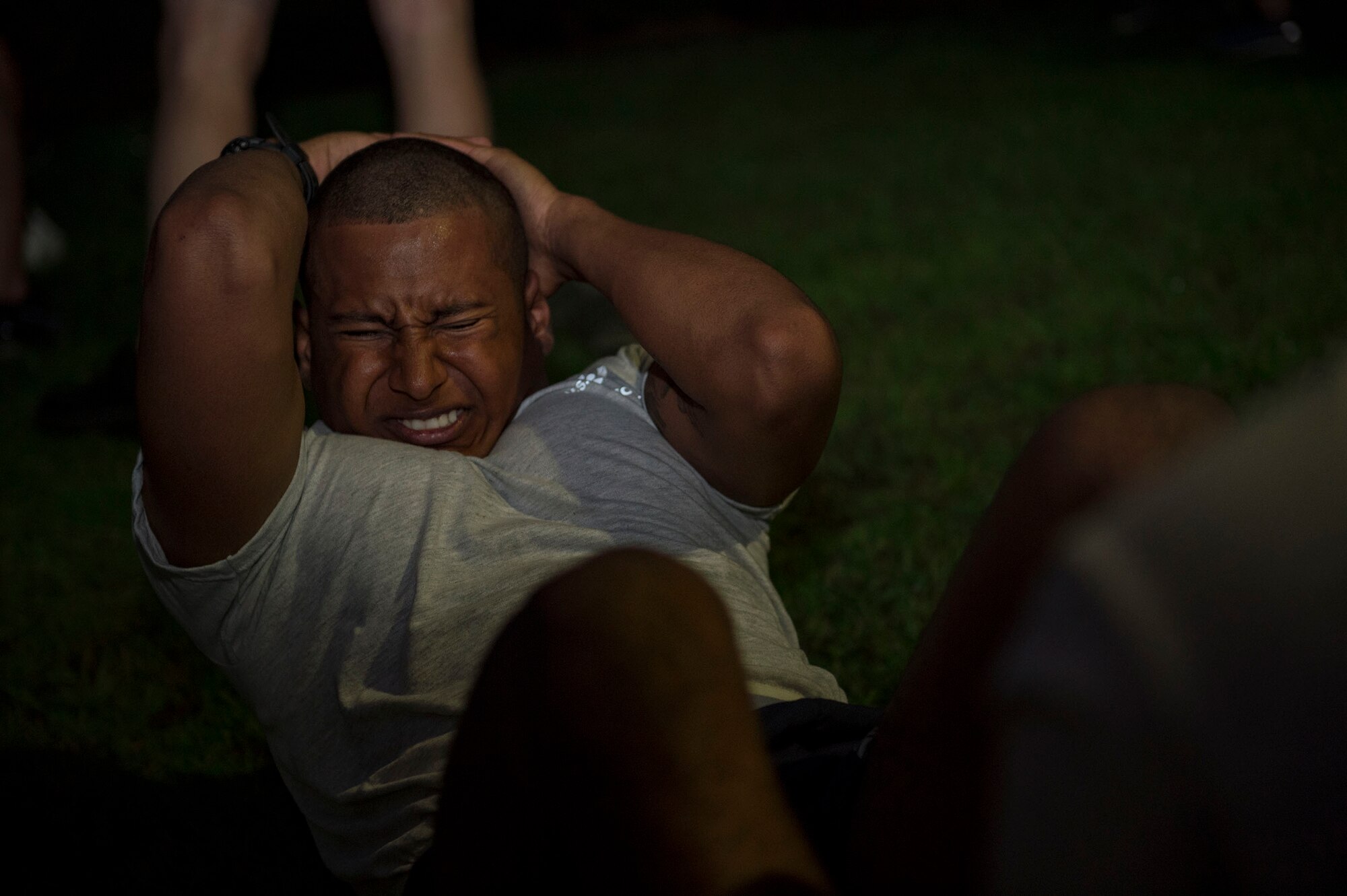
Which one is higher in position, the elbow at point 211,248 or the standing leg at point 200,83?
the standing leg at point 200,83

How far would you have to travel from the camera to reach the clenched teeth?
181 centimetres

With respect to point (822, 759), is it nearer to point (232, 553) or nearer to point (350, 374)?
point (232, 553)

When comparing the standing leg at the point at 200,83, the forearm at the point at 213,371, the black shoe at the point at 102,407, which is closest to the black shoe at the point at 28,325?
the black shoe at the point at 102,407

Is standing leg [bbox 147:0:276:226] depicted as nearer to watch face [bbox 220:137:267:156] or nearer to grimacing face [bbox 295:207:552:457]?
watch face [bbox 220:137:267:156]

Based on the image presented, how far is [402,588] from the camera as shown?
1.48m

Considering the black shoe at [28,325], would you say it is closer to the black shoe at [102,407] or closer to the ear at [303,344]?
the black shoe at [102,407]

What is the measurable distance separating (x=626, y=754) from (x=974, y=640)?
1.24 ft

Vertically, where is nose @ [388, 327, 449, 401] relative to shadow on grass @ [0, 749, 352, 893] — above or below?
above

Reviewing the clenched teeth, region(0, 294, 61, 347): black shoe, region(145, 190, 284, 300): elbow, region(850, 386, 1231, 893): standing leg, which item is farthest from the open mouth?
region(0, 294, 61, 347): black shoe

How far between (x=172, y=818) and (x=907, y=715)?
143cm

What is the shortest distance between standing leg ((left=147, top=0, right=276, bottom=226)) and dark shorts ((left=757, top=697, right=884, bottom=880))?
1778 mm

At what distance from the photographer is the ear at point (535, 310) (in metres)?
2.09

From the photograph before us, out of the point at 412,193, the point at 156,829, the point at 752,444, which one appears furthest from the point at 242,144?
the point at 156,829

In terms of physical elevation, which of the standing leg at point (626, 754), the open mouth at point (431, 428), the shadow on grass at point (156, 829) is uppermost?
the standing leg at point (626, 754)
